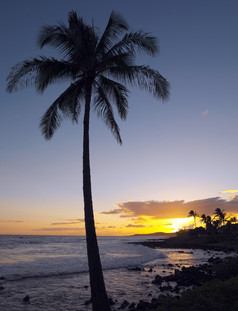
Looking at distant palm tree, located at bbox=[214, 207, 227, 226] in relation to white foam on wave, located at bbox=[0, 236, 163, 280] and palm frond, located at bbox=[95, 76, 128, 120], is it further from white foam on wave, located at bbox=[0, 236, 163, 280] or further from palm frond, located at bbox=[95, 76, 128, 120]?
palm frond, located at bbox=[95, 76, 128, 120]

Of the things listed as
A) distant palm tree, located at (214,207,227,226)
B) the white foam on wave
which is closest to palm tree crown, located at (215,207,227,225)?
distant palm tree, located at (214,207,227,226)

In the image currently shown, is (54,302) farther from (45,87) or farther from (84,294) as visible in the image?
(45,87)

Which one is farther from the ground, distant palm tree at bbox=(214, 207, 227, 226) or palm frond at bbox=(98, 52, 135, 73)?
palm frond at bbox=(98, 52, 135, 73)

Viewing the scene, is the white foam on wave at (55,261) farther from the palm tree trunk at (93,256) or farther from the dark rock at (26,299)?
the palm tree trunk at (93,256)

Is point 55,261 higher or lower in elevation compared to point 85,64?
lower

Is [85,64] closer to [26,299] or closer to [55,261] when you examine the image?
[26,299]

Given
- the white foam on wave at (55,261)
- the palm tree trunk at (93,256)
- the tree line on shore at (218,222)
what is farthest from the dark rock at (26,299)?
the tree line on shore at (218,222)

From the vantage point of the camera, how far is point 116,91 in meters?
12.5

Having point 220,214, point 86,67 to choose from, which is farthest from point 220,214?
point 86,67

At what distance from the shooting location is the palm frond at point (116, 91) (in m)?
12.2

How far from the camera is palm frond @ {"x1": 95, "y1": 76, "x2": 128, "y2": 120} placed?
12.2m

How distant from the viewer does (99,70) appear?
11.5 meters

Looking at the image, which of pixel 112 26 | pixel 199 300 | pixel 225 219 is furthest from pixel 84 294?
pixel 225 219

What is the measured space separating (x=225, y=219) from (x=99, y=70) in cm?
9695
